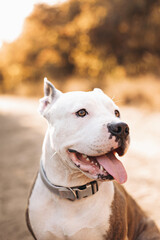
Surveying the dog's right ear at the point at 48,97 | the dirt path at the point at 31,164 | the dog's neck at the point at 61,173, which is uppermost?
the dog's right ear at the point at 48,97

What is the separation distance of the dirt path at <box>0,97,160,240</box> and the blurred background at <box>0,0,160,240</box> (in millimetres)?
12

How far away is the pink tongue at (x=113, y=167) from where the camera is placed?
1926 millimetres

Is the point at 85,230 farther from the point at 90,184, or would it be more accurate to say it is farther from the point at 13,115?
the point at 13,115

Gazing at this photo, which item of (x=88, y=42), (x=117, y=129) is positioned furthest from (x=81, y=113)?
(x=88, y=42)

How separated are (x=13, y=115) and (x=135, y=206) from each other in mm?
8582

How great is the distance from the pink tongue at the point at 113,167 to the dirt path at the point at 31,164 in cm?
157

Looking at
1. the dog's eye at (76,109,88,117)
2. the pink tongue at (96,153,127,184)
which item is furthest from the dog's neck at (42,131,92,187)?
the dog's eye at (76,109,88,117)

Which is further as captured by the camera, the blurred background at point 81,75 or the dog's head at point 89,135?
the blurred background at point 81,75

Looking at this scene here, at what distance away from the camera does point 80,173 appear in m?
2.15

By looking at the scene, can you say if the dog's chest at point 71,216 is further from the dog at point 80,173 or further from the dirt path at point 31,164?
the dirt path at point 31,164

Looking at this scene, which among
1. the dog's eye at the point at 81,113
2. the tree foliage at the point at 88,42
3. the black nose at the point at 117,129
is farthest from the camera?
the tree foliage at the point at 88,42

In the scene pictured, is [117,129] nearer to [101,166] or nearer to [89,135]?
[89,135]

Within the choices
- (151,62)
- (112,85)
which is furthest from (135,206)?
(151,62)

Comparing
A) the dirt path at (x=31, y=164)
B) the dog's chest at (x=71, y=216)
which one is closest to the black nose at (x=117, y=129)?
the dog's chest at (x=71, y=216)
